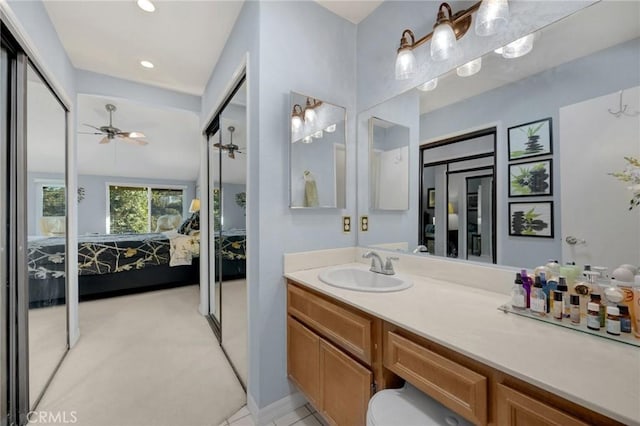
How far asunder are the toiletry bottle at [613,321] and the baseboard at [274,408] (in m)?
1.57

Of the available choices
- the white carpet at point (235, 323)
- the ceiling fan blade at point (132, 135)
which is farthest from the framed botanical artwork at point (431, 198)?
the ceiling fan blade at point (132, 135)

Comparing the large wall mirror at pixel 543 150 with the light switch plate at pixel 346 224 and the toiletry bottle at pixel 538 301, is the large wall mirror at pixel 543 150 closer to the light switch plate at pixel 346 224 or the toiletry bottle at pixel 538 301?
the toiletry bottle at pixel 538 301

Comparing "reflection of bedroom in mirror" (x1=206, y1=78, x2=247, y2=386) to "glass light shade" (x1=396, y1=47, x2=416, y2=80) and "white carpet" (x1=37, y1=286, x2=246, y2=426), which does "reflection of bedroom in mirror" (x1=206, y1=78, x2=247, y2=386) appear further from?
"glass light shade" (x1=396, y1=47, x2=416, y2=80)

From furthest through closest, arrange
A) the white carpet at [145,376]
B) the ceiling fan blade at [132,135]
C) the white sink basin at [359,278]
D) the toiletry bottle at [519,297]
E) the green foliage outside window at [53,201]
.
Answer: the ceiling fan blade at [132,135] < the green foliage outside window at [53,201] < the white carpet at [145,376] < the white sink basin at [359,278] < the toiletry bottle at [519,297]

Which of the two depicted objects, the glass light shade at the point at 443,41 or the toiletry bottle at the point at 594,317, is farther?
the glass light shade at the point at 443,41

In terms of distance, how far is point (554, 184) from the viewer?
1.08 metres

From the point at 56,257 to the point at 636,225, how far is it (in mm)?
3378

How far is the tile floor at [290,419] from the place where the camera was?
1.54 meters

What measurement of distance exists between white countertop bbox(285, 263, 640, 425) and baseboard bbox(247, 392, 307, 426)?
92 centimetres

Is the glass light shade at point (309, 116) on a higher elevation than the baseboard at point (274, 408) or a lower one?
higher

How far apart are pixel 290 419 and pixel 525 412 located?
137 centimetres

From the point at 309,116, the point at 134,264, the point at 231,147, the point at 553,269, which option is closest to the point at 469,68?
the point at 309,116

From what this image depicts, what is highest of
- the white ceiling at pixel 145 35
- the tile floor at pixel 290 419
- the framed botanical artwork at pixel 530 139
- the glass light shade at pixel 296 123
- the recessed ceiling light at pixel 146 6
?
the white ceiling at pixel 145 35

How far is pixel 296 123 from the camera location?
5.41ft
